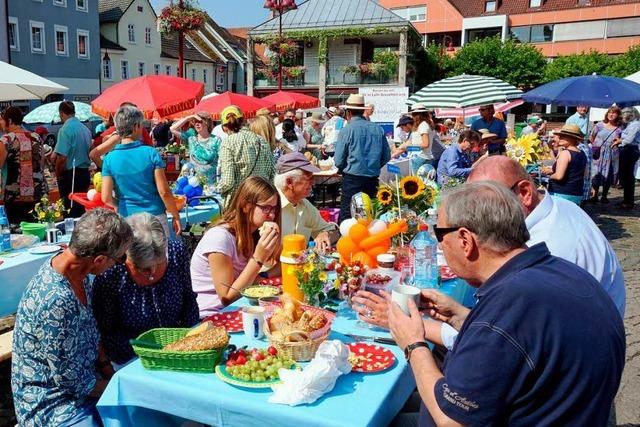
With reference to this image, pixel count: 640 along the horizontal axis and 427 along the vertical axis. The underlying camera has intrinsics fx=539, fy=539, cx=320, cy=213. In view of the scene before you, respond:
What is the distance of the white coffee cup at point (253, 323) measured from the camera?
2.35m

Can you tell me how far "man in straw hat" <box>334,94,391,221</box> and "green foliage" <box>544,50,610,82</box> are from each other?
3498 cm

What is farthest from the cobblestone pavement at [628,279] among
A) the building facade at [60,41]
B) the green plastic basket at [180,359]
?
the building facade at [60,41]

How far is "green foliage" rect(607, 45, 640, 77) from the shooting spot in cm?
3478

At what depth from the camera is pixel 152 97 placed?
7.44 metres

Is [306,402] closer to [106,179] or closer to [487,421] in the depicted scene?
[487,421]

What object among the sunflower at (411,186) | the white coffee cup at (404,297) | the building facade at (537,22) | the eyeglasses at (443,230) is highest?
the building facade at (537,22)

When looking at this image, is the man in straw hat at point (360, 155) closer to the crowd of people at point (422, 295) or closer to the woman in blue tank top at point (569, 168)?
the woman in blue tank top at point (569, 168)

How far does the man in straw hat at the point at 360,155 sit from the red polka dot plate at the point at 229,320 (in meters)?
3.77

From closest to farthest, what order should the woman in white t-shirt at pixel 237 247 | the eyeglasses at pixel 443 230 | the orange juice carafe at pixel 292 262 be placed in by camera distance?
the eyeglasses at pixel 443 230
the orange juice carafe at pixel 292 262
the woman in white t-shirt at pixel 237 247

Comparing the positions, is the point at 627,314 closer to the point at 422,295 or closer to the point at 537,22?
the point at 422,295

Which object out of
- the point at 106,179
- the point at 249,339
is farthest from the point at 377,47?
the point at 249,339

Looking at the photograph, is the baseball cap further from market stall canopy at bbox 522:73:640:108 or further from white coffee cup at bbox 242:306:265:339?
market stall canopy at bbox 522:73:640:108

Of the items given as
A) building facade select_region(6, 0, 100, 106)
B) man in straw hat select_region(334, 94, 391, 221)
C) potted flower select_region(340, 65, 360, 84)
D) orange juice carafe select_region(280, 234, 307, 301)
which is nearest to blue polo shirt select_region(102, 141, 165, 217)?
orange juice carafe select_region(280, 234, 307, 301)

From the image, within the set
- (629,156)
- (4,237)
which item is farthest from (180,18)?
(4,237)
